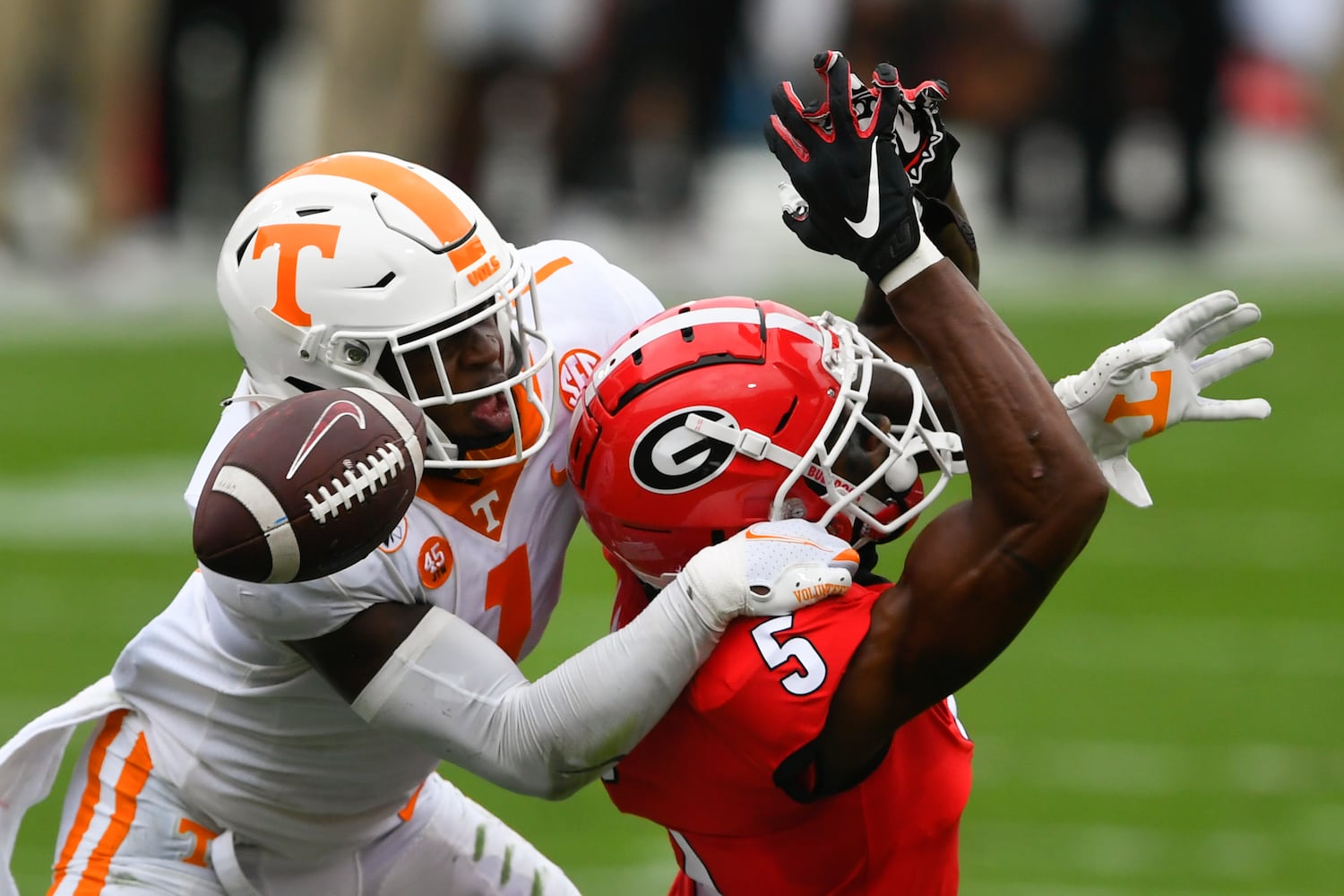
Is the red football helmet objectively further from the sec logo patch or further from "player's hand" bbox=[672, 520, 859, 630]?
the sec logo patch

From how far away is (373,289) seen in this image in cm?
321

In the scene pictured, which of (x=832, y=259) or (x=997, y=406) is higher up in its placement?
(x=997, y=406)

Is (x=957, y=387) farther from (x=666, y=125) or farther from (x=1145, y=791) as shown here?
(x=666, y=125)

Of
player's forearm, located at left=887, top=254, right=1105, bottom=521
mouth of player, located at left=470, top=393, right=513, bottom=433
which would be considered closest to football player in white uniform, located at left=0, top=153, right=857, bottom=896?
mouth of player, located at left=470, top=393, right=513, bottom=433

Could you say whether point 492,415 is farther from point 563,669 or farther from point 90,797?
point 90,797

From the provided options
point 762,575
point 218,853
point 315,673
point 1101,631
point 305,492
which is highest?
point 305,492

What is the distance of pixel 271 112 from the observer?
16.5m

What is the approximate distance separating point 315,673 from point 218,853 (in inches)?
15.1

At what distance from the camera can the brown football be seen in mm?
2779

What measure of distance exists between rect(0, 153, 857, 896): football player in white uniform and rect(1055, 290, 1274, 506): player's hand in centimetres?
46

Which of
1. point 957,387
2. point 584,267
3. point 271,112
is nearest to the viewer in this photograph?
point 957,387

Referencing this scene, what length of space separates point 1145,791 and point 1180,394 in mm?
2855

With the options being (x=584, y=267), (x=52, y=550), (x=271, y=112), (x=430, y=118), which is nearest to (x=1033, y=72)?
(x=430, y=118)

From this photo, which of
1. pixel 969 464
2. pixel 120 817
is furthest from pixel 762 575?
pixel 120 817
